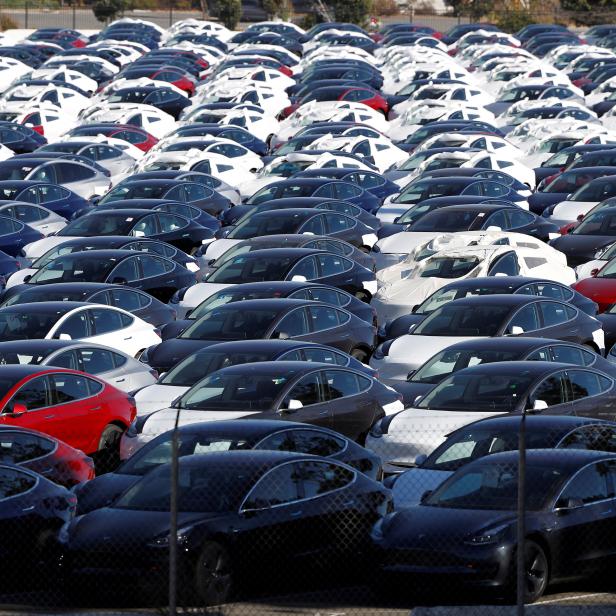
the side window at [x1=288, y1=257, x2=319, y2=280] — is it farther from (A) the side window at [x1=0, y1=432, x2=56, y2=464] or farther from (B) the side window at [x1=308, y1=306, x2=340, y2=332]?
(A) the side window at [x1=0, y1=432, x2=56, y2=464]

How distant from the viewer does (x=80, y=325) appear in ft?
68.9

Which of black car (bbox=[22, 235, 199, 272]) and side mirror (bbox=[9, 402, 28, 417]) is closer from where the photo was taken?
side mirror (bbox=[9, 402, 28, 417])

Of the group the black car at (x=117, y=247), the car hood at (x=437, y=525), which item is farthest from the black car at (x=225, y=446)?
the black car at (x=117, y=247)

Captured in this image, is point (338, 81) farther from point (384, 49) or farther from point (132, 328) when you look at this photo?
point (132, 328)

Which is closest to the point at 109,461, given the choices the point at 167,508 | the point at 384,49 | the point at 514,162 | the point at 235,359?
the point at 235,359

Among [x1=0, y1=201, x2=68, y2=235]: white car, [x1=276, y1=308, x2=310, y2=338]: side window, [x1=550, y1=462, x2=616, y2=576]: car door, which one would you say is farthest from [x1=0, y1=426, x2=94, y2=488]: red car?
[x1=0, y1=201, x2=68, y2=235]: white car

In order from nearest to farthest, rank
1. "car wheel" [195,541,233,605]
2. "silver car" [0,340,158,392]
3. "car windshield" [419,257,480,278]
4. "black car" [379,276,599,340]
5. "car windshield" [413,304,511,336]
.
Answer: "car wheel" [195,541,233,605] < "silver car" [0,340,158,392] < "car windshield" [413,304,511,336] < "black car" [379,276,599,340] < "car windshield" [419,257,480,278]

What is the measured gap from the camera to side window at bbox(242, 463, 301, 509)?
42.7 feet

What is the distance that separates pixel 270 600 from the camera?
12641 mm

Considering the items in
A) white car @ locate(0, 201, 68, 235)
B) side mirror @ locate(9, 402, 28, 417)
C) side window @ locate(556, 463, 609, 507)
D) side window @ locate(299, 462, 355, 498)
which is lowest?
white car @ locate(0, 201, 68, 235)

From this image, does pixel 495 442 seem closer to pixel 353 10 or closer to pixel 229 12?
pixel 353 10

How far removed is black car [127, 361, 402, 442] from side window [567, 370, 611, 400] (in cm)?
175

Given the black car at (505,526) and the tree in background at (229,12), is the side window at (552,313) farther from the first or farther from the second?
the tree in background at (229,12)

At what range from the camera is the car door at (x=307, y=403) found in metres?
16.9
